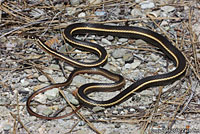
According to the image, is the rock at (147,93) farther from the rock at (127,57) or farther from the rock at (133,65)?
the rock at (127,57)

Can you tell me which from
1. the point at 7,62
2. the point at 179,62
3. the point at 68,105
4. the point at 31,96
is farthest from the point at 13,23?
the point at 179,62

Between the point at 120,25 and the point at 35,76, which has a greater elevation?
the point at 120,25

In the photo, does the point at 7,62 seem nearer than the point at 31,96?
No

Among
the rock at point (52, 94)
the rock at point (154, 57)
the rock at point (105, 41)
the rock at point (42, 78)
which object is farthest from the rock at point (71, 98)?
the rock at point (154, 57)

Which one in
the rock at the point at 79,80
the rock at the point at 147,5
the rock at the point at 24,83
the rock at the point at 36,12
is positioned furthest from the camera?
the rock at the point at 147,5

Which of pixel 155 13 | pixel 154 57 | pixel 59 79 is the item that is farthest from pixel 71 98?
pixel 155 13

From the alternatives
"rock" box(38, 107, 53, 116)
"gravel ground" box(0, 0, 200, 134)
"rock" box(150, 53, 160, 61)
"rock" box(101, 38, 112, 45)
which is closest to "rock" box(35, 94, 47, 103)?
"gravel ground" box(0, 0, 200, 134)

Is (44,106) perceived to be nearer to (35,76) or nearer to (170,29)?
(35,76)
